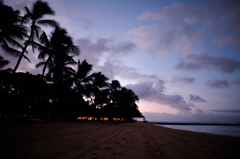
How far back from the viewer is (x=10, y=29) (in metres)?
11.3

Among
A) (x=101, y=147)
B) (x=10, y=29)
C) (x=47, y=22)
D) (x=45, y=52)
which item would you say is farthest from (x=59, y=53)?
(x=101, y=147)

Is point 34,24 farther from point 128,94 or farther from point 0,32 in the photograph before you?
point 128,94

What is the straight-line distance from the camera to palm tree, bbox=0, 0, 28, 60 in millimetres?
10672

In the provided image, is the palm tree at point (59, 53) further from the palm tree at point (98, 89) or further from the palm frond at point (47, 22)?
the palm tree at point (98, 89)

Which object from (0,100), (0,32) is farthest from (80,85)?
(0,32)

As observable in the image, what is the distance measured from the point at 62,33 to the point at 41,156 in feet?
62.8

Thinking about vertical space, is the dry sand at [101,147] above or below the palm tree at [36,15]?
below

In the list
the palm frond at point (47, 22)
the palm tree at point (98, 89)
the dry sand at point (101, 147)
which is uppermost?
the palm frond at point (47, 22)

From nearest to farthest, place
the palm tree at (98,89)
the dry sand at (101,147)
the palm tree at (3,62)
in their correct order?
the dry sand at (101,147) < the palm tree at (3,62) < the palm tree at (98,89)

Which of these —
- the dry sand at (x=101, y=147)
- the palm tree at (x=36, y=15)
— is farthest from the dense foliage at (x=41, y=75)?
the dry sand at (x=101, y=147)

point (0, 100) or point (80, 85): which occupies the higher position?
point (80, 85)

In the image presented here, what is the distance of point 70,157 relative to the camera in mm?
2795

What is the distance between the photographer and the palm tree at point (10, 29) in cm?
1067

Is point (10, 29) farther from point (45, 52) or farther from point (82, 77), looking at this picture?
point (82, 77)
